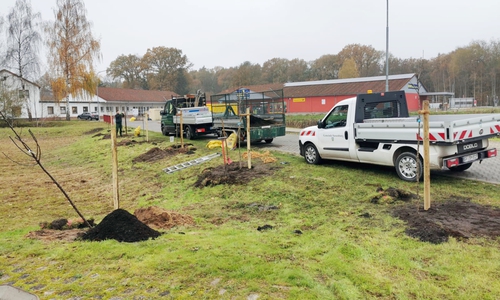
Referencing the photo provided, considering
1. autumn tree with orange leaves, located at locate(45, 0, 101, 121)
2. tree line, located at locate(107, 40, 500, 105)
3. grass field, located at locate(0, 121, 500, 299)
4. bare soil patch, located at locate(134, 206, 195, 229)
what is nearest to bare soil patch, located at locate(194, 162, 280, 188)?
grass field, located at locate(0, 121, 500, 299)

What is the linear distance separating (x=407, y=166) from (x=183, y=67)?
8727cm

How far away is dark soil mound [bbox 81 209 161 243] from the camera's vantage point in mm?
5223

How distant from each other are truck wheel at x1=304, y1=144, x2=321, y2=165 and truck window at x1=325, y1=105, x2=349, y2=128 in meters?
0.87

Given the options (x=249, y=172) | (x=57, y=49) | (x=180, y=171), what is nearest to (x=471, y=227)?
(x=249, y=172)

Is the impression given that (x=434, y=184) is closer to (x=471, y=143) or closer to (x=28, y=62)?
(x=471, y=143)

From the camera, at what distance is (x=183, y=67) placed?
9075cm

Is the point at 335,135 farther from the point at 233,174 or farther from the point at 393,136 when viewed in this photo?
the point at 233,174

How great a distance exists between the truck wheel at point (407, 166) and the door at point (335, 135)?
1.63 m

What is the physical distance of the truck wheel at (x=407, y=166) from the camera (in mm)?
8305

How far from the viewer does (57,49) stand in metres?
44.4

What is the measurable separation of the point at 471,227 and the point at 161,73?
90098 millimetres

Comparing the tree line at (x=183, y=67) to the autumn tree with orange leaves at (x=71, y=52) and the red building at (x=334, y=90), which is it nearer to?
the autumn tree with orange leaves at (x=71, y=52)

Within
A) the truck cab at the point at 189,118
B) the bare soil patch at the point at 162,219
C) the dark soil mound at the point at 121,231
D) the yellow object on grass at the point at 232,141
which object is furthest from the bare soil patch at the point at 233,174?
the truck cab at the point at 189,118

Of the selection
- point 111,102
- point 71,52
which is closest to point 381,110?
point 71,52
